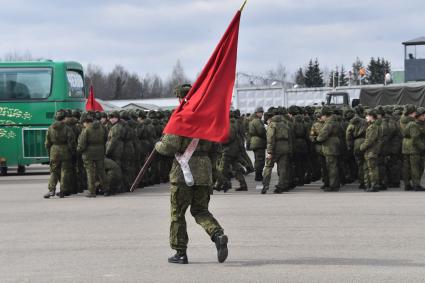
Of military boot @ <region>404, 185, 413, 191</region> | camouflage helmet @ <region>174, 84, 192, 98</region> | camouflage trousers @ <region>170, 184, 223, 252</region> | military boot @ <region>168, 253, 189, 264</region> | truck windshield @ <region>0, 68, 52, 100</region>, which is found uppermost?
truck windshield @ <region>0, 68, 52, 100</region>

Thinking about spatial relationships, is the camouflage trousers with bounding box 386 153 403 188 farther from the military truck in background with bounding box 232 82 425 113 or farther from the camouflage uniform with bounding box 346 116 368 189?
the military truck in background with bounding box 232 82 425 113

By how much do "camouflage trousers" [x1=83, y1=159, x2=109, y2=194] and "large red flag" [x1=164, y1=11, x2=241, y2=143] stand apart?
8.91 meters

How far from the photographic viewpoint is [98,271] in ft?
29.1

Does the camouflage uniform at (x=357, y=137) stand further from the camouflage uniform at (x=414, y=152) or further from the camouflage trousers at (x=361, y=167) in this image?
the camouflage uniform at (x=414, y=152)

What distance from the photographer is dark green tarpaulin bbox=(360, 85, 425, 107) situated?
103 feet

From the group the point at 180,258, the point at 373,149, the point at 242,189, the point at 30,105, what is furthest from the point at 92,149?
the point at 30,105

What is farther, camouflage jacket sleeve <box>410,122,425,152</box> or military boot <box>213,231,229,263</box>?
camouflage jacket sleeve <box>410,122,425,152</box>

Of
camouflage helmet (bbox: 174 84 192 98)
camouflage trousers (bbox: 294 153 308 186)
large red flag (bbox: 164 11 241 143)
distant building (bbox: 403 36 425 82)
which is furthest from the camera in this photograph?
distant building (bbox: 403 36 425 82)

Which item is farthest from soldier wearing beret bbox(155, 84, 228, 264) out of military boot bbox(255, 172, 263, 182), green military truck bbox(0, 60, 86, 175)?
green military truck bbox(0, 60, 86, 175)

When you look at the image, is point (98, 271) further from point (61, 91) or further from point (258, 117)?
point (61, 91)

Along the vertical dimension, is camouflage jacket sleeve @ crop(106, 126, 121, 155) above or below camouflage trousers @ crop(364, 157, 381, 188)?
above

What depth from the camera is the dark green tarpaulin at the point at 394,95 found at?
31.2 metres

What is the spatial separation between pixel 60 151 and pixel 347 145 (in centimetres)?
656

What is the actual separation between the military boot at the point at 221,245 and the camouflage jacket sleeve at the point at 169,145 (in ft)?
3.41
